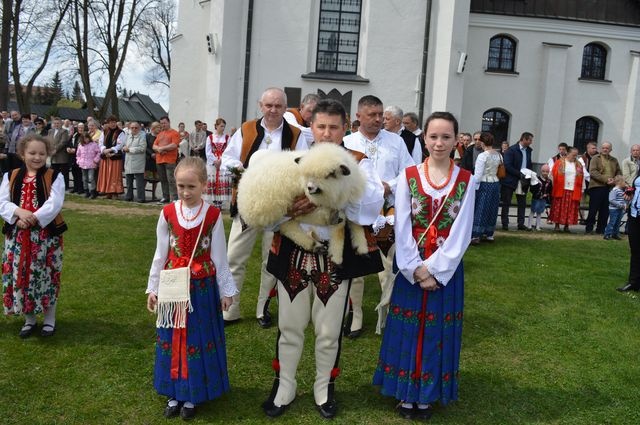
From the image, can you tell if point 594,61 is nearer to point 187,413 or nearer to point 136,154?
point 136,154

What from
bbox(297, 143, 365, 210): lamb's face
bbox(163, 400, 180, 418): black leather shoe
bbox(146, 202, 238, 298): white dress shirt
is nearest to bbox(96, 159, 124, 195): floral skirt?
bbox(146, 202, 238, 298): white dress shirt

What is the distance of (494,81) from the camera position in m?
26.8

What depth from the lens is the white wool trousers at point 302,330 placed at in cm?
392

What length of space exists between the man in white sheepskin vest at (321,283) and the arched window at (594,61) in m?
27.2

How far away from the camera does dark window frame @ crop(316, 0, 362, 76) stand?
2245 cm

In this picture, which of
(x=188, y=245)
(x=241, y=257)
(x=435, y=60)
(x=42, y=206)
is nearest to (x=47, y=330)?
(x=42, y=206)

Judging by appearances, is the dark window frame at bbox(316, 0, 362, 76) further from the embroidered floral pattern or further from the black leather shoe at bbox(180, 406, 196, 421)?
the black leather shoe at bbox(180, 406, 196, 421)

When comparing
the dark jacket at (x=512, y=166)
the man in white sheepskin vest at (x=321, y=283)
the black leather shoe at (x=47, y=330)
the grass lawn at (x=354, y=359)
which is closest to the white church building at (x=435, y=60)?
the dark jacket at (x=512, y=166)

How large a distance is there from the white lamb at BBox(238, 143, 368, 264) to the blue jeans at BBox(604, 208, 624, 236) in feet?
36.7

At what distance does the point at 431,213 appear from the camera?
→ 3975mm

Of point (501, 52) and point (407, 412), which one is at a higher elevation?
point (501, 52)

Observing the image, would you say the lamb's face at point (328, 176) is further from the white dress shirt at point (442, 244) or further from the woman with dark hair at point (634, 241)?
the woman with dark hair at point (634, 241)

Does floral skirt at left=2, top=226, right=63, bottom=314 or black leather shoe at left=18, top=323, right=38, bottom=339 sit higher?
floral skirt at left=2, top=226, right=63, bottom=314

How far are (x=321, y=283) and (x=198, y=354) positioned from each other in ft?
3.16
